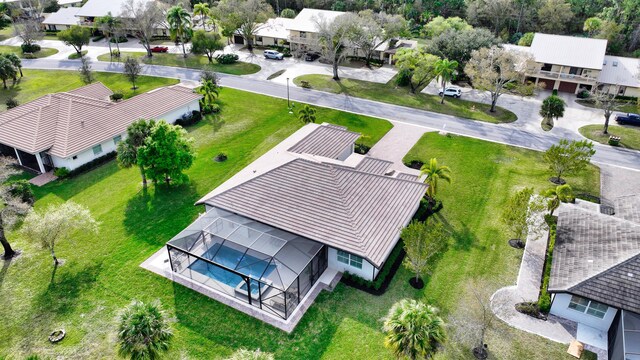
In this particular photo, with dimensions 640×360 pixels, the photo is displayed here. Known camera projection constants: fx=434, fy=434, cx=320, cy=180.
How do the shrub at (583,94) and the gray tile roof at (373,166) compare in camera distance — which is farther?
the shrub at (583,94)

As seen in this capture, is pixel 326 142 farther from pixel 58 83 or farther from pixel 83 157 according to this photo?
pixel 58 83

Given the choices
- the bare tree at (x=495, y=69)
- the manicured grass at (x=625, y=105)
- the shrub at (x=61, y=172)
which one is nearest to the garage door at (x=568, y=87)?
the manicured grass at (x=625, y=105)

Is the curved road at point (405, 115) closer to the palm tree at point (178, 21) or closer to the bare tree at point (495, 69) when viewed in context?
the bare tree at point (495, 69)

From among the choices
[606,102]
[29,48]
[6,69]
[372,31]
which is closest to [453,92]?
[372,31]

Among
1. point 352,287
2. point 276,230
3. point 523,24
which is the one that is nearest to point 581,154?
A: point 352,287

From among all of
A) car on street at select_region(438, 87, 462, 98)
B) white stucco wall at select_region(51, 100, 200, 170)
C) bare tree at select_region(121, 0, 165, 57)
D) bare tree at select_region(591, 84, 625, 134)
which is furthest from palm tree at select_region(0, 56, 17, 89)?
bare tree at select_region(591, 84, 625, 134)

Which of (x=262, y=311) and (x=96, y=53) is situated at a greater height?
(x=96, y=53)

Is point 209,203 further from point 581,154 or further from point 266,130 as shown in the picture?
point 581,154
